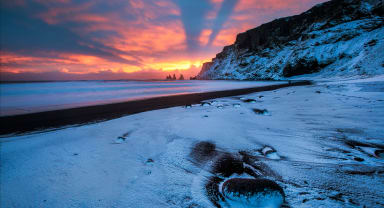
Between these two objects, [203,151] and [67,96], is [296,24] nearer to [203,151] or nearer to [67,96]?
[203,151]

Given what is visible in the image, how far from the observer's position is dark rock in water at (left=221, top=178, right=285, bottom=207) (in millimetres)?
1132

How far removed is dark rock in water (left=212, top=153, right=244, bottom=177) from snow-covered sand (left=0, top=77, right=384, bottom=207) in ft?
0.30

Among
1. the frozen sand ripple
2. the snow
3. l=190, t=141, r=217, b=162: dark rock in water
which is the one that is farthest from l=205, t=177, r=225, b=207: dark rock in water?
the snow

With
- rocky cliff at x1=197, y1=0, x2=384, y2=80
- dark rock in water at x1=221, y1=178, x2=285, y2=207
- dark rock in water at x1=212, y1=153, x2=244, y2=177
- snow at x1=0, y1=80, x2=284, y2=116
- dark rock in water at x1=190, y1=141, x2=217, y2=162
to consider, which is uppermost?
rocky cliff at x1=197, y1=0, x2=384, y2=80

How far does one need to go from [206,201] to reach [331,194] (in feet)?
3.60

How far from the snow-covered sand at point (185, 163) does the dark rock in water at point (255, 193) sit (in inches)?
3.6

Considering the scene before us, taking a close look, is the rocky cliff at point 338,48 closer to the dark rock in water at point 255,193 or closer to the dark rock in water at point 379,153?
the dark rock in water at point 379,153

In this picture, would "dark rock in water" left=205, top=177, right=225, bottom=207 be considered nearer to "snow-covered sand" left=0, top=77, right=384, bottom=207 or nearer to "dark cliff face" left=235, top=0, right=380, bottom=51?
"snow-covered sand" left=0, top=77, right=384, bottom=207

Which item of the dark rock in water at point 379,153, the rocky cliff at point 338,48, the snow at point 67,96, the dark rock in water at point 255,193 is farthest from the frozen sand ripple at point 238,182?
the rocky cliff at point 338,48

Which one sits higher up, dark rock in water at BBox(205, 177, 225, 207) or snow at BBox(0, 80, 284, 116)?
snow at BBox(0, 80, 284, 116)

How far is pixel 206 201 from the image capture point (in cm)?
123

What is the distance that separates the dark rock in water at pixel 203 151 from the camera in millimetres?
1987

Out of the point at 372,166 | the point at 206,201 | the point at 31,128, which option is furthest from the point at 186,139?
the point at 31,128

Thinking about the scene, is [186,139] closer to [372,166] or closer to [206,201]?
[206,201]
